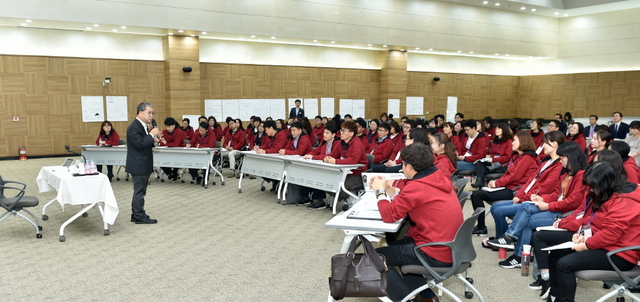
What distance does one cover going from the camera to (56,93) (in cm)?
1426

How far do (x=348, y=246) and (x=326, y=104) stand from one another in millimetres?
14937

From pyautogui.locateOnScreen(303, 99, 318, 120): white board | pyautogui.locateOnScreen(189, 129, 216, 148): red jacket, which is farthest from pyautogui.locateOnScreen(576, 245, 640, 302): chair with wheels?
pyautogui.locateOnScreen(303, 99, 318, 120): white board

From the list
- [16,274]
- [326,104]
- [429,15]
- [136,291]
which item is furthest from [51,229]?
[429,15]

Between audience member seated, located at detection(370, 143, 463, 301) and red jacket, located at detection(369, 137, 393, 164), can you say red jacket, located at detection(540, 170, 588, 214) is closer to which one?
audience member seated, located at detection(370, 143, 463, 301)

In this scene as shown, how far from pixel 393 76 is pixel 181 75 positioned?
828 cm

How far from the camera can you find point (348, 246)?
149 inches

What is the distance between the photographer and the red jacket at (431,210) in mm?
3502

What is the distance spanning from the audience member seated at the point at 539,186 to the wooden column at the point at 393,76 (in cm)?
1396

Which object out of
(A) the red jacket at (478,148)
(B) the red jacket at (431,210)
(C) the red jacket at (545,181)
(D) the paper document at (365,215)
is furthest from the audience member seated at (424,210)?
(A) the red jacket at (478,148)

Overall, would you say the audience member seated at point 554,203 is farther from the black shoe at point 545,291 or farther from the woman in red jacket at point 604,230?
the woman in red jacket at point 604,230

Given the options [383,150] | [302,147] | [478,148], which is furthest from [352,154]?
[478,148]

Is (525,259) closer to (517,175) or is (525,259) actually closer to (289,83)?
(517,175)

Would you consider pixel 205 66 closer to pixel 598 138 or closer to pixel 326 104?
pixel 326 104

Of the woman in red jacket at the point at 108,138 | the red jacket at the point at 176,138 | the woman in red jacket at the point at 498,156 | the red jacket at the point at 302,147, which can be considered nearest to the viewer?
the woman in red jacket at the point at 498,156
